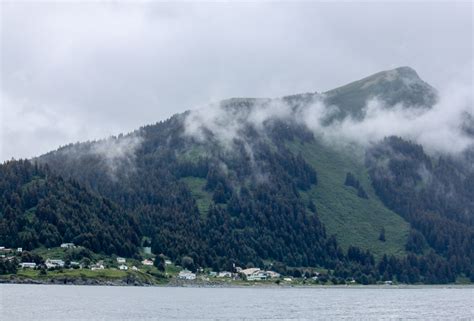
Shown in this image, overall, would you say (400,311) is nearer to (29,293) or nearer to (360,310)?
(360,310)

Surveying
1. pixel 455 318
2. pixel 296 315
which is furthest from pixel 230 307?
pixel 455 318

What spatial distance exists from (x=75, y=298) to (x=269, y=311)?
4721 cm

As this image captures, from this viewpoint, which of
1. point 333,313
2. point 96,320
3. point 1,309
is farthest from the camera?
point 333,313

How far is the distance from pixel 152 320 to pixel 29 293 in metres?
66.2

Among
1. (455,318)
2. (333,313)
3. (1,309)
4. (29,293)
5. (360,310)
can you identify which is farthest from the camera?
(29,293)

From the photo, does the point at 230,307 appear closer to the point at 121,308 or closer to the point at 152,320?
the point at 121,308

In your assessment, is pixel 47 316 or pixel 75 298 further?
pixel 75 298

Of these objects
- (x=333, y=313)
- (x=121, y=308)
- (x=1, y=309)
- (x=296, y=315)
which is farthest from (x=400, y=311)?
(x=1, y=309)

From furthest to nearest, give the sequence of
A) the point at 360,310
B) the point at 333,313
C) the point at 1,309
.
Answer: the point at 360,310, the point at 333,313, the point at 1,309

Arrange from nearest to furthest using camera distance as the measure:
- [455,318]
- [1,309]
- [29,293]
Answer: [1,309] < [455,318] < [29,293]

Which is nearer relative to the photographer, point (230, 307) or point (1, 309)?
point (1, 309)

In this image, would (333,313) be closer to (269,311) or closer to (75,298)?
(269,311)

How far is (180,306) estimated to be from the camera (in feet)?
525

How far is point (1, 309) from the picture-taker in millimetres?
129625
